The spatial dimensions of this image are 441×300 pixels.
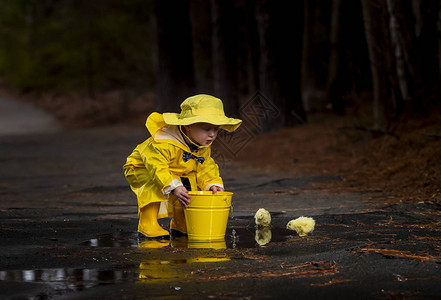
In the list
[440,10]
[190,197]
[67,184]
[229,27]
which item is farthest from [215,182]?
[229,27]

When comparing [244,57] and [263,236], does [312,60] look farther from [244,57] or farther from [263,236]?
[263,236]

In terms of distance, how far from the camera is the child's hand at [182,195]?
634cm

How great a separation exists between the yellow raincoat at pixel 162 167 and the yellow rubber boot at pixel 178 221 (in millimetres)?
60

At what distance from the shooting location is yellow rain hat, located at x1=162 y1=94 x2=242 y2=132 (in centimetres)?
643

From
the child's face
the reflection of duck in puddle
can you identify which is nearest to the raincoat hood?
the child's face

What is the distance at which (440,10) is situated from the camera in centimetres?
1184

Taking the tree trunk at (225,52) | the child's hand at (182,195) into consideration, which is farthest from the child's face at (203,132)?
the tree trunk at (225,52)

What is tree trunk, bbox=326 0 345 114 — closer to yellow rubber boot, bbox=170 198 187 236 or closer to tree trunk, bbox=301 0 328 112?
tree trunk, bbox=301 0 328 112

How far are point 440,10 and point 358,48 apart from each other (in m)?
9.97

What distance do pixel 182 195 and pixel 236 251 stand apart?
0.75 meters

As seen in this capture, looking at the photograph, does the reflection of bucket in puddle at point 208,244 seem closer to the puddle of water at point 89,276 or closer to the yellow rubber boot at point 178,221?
the yellow rubber boot at point 178,221

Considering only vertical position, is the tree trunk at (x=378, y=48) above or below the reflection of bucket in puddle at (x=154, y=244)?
above

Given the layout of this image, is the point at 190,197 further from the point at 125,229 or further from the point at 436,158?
the point at 436,158

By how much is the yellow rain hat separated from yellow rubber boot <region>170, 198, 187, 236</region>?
29.1 inches
